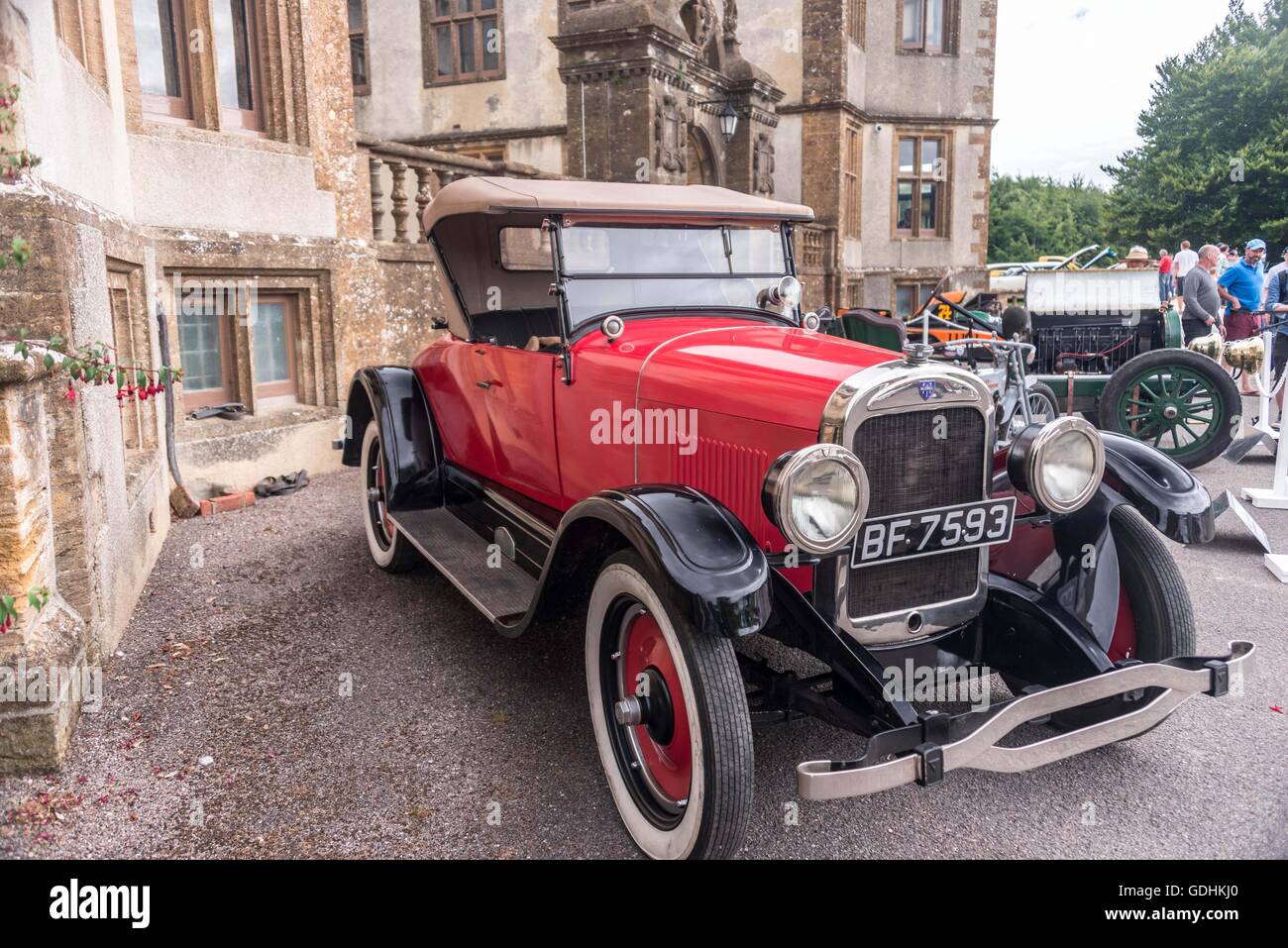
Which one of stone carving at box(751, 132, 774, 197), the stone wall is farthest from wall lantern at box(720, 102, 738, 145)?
the stone wall

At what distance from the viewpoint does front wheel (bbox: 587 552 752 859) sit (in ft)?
7.77

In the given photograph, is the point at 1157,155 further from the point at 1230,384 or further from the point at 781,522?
the point at 781,522

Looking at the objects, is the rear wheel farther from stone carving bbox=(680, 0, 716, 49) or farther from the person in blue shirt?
stone carving bbox=(680, 0, 716, 49)

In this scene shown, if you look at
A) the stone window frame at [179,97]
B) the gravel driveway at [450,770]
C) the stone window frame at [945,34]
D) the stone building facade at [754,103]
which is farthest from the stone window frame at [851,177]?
the gravel driveway at [450,770]

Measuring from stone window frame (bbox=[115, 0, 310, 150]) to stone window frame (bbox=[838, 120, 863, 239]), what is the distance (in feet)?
35.5

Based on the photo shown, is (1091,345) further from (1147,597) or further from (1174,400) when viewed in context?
(1147,597)

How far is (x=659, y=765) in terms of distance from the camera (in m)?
2.78

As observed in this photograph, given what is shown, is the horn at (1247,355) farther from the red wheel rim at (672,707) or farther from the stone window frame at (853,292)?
the stone window frame at (853,292)

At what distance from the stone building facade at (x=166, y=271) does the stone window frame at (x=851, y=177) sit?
29.4 ft

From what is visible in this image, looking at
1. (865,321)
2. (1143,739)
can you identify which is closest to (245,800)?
(1143,739)

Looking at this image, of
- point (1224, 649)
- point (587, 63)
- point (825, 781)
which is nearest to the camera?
point (825, 781)

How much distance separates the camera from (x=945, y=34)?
59.0 ft

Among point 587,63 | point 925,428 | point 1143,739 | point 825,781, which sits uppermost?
point 587,63

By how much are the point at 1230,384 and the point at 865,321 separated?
293 centimetres
